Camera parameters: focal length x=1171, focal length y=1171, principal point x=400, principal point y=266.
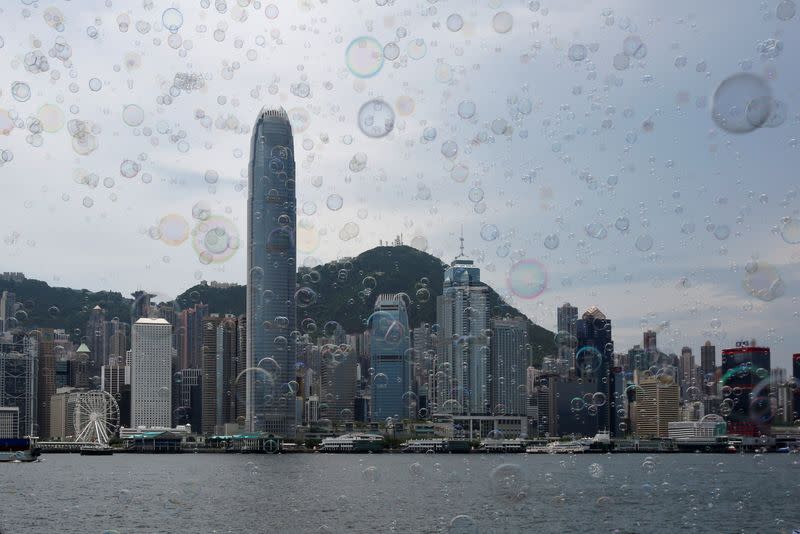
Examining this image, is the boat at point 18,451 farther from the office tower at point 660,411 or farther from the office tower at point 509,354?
the office tower at point 660,411

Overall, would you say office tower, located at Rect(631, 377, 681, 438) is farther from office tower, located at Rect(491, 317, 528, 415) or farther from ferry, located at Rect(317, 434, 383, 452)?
ferry, located at Rect(317, 434, 383, 452)

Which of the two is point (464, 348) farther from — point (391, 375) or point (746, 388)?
point (746, 388)

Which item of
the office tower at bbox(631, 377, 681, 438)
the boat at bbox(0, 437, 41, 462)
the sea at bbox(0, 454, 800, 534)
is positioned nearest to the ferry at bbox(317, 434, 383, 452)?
the office tower at bbox(631, 377, 681, 438)

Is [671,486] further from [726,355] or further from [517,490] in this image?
[726,355]

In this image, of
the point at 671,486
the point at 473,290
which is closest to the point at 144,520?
the point at 671,486

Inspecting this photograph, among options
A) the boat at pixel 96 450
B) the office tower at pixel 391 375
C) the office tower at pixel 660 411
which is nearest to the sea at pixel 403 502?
the office tower at pixel 391 375
